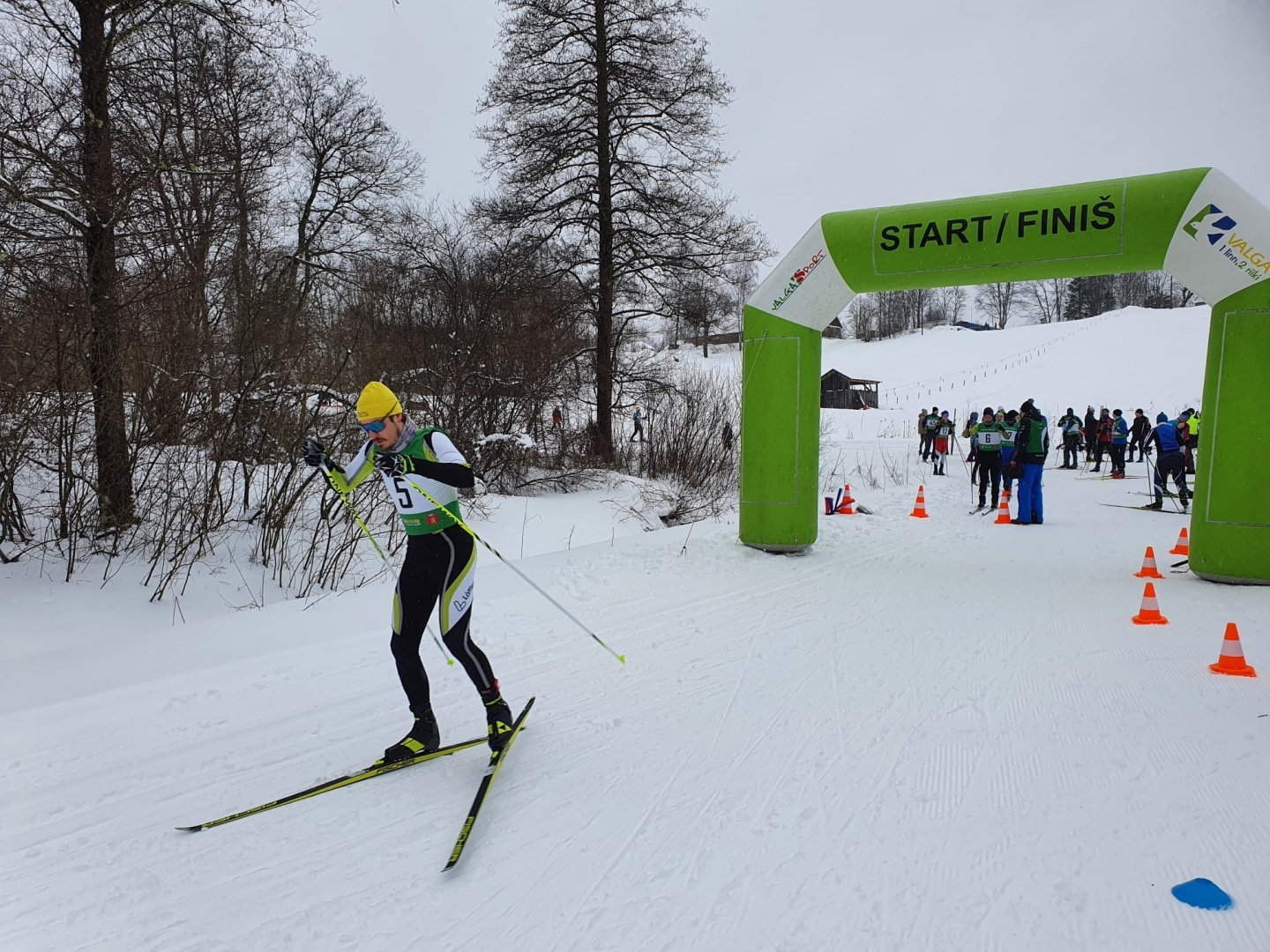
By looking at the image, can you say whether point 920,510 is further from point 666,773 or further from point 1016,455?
point 666,773

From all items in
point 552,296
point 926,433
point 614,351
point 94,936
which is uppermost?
point 552,296

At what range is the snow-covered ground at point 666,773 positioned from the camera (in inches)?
110

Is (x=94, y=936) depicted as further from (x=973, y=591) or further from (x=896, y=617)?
(x=973, y=591)

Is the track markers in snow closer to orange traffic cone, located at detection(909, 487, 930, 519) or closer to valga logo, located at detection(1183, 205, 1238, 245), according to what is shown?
valga logo, located at detection(1183, 205, 1238, 245)

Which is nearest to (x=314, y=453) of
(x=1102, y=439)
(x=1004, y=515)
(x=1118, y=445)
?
(x=1004, y=515)

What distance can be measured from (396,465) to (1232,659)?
5.65m

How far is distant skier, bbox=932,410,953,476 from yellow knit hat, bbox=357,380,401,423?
18470mm

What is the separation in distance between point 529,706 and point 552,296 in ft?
39.1

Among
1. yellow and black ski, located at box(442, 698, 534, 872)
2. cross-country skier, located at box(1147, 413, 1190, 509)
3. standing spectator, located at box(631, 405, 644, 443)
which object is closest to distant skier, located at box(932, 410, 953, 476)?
cross-country skier, located at box(1147, 413, 1190, 509)

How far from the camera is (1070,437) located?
816 inches

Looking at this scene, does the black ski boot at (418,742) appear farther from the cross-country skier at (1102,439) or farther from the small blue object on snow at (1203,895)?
the cross-country skier at (1102,439)

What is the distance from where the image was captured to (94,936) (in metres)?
2.78

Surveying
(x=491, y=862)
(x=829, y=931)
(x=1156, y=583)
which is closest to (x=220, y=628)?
(x=491, y=862)

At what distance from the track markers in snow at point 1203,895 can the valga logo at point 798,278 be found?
7111 mm
